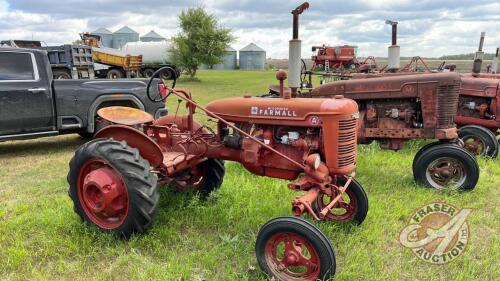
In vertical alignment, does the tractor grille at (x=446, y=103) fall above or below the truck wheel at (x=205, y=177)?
above

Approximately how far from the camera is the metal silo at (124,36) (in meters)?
47.5

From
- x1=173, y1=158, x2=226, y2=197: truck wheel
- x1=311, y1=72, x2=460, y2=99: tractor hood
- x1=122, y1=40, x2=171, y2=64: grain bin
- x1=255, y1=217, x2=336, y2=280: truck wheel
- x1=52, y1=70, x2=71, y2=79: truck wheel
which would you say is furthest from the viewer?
x1=122, y1=40, x2=171, y2=64: grain bin

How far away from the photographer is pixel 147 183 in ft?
10.6

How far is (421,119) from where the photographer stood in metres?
5.32

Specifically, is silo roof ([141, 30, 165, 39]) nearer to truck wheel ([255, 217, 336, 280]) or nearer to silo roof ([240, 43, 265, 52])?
silo roof ([240, 43, 265, 52])

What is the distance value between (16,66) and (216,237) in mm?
4864

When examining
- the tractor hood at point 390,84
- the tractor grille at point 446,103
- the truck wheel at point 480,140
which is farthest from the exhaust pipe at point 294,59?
the truck wheel at point 480,140

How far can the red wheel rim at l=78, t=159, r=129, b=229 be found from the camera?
3.27 meters

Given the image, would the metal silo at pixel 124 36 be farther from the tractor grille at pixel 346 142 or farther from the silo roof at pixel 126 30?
the tractor grille at pixel 346 142

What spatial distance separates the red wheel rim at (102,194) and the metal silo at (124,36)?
154 ft

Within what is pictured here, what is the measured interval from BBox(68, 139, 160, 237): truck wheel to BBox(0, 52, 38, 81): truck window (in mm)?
3807

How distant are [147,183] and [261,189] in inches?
67.1

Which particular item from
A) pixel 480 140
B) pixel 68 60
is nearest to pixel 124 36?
pixel 68 60

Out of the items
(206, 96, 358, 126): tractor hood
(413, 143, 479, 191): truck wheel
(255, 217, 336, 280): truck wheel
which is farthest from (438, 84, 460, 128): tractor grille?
(255, 217, 336, 280): truck wheel
